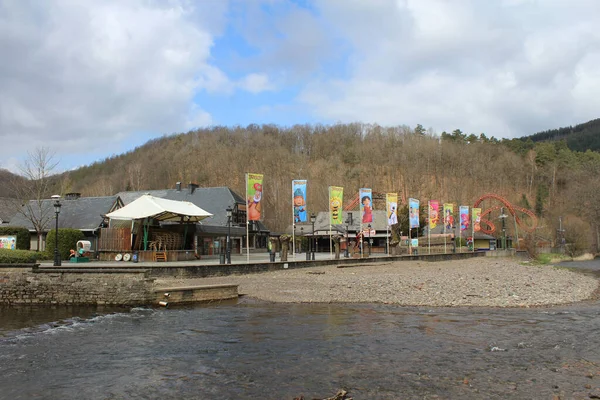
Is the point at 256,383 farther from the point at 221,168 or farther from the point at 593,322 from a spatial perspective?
the point at 221,168

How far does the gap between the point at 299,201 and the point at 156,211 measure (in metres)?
10.4

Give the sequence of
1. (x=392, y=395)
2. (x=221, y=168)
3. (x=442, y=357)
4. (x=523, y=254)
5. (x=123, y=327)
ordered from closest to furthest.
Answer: (x=392, y=395) < (x=442, y=357) < (x=123, y=327) < (x=523, y=254) < (x=221, y=168)

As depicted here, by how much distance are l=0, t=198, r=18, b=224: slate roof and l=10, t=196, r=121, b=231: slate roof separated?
948 centimetres

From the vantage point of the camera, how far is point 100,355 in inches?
411

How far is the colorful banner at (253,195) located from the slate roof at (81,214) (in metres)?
17.8

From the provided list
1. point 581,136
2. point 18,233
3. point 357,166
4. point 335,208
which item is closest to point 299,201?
point 335,208

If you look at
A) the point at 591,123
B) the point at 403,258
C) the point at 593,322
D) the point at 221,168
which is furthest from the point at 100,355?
the point at 591,123

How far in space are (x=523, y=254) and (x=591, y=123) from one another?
15702cm

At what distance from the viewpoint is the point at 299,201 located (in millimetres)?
34812

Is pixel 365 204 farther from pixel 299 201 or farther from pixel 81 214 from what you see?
pixel 81 214

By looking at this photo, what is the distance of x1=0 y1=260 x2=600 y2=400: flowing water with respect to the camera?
26.2 feet

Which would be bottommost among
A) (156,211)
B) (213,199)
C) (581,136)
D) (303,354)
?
(303,354)

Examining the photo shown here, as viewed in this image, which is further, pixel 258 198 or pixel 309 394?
pixel 258 198

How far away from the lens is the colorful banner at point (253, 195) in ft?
98.1
